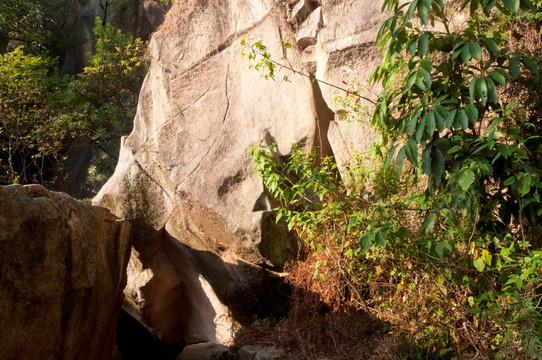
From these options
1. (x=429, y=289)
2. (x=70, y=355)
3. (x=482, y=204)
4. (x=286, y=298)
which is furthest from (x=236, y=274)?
(x=482, y=204)

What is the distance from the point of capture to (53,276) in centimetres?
504

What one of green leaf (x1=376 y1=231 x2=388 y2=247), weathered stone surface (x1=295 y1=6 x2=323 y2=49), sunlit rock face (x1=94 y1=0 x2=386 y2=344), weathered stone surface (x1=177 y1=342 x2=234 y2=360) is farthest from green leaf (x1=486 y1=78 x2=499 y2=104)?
weathered stone surface (x1=177 y1=342 x2=234 y2=360)

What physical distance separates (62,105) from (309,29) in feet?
22.9

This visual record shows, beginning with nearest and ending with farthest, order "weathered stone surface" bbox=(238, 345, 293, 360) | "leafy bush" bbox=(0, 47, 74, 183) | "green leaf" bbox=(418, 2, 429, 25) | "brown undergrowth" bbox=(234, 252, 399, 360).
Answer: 1. "green leaf" bbox=(418, 2, 429, 25)
2. "brown undergrowth" bbox=(234, 252, 399, 360)
3. "weathered stone surface" bbox=(238, 345, 293, 360)
4. "leafy bush" bbox=(0, 47, 74, 183)

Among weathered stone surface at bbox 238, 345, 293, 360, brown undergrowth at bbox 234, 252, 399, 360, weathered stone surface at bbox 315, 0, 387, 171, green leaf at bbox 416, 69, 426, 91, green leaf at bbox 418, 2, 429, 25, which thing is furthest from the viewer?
weathered stone surface at bbox 315, 0, 387, 171

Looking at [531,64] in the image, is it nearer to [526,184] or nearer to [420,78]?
[420,78]

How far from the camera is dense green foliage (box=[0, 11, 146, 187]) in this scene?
10.3 metres

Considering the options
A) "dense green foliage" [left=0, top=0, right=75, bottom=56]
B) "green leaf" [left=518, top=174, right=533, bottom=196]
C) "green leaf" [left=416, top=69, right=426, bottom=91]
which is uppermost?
"dense green foliage" [left=0, top=0, right=75, bottom=56]

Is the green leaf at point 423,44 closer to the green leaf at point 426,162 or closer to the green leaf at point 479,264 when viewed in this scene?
the green leaf at point 426,162

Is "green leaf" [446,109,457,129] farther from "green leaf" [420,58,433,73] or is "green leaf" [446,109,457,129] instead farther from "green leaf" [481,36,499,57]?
"green leaf" [481,36,499,57]

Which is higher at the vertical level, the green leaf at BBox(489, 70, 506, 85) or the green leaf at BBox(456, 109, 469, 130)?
the green leaf at BBox(489, 70, 506, 85)

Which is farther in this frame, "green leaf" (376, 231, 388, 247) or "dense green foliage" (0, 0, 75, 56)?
"dense green foliage" (0, 0, 75, 56)

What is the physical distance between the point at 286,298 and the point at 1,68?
7.56m

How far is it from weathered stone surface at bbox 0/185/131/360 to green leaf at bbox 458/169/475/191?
3952 millimetres
